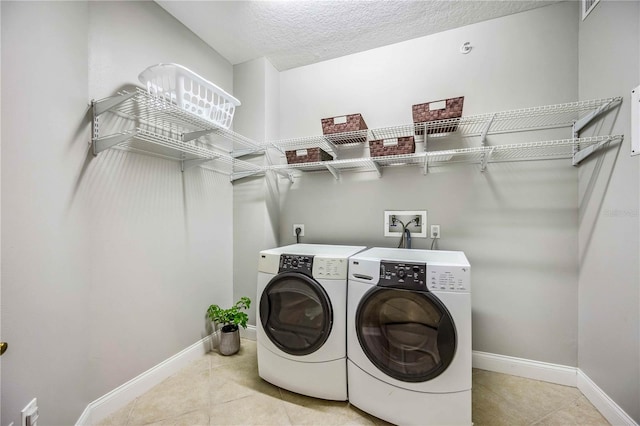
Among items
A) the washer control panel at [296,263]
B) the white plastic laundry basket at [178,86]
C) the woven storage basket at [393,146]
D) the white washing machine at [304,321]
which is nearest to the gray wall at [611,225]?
the woven storage basket at [393,146]

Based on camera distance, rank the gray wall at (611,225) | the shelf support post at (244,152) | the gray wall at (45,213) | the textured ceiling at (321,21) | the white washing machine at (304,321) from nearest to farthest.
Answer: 1. the gray wall at (45,213)
2. the gray wall at (611,225)
3. the white washing machine at (304,321)
4. the textured ceiling at (321,21)
5. the shelf support post at (244,152)

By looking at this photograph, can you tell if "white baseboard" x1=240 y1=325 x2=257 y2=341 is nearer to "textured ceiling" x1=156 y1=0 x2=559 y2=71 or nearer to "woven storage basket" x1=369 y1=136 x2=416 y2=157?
"woven storage basket" x1=369 y1=136 x2=416 y2=157

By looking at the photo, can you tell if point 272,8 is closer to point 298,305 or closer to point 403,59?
point 403,59

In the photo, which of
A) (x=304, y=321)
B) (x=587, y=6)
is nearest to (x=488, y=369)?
(x=304, y=321)

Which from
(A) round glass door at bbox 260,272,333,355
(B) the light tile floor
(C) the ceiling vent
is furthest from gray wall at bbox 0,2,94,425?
(C) the ceiling vent

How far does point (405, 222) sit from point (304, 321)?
45.6 inches

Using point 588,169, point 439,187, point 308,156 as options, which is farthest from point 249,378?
point 588,169

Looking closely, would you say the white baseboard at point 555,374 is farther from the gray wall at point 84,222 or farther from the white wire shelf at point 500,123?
the gray wall at point 84,222

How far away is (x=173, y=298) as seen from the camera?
6.09 ft

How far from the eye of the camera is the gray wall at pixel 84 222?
3.13ft

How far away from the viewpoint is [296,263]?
Answer: 163 centimetres

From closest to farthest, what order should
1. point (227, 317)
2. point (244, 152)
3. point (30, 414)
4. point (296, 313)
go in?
point (30, 414)
point (296, 313)
point (227, 317)
point (244, 152)

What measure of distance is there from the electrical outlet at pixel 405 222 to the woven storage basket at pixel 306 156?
29.7 inches

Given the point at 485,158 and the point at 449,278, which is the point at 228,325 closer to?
the point at 449,278
